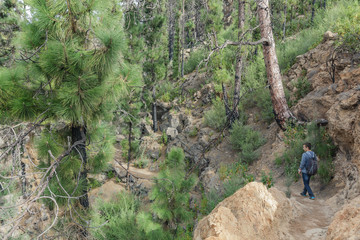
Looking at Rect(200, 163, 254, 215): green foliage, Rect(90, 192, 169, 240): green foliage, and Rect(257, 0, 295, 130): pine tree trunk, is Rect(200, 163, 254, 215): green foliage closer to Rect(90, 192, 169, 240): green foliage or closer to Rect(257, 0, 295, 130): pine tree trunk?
Rect(90, 192, 169, 240): green foliage

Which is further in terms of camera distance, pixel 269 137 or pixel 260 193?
pixel 269 137

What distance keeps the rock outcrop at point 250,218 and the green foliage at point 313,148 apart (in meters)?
2.25

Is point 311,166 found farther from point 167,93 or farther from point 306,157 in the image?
point 167,93

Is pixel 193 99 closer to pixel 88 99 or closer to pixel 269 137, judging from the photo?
pixel 269 137

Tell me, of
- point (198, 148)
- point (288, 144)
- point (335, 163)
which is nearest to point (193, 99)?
point (198, 148)

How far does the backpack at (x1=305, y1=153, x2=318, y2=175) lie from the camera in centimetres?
450

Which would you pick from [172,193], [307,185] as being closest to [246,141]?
[307,185]

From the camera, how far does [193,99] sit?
53.2ft

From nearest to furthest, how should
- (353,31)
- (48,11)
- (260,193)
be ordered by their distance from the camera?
(260,193)
(48,11)
(353,31)

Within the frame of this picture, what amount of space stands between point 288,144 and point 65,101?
19.3ft

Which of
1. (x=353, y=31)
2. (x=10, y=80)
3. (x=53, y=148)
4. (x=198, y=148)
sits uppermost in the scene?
(x=353, y=31)

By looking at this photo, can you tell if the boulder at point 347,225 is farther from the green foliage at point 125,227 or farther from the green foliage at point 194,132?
the green foliage at point 194,132

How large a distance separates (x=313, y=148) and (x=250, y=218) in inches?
148

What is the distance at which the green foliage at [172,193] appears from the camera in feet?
14.6
